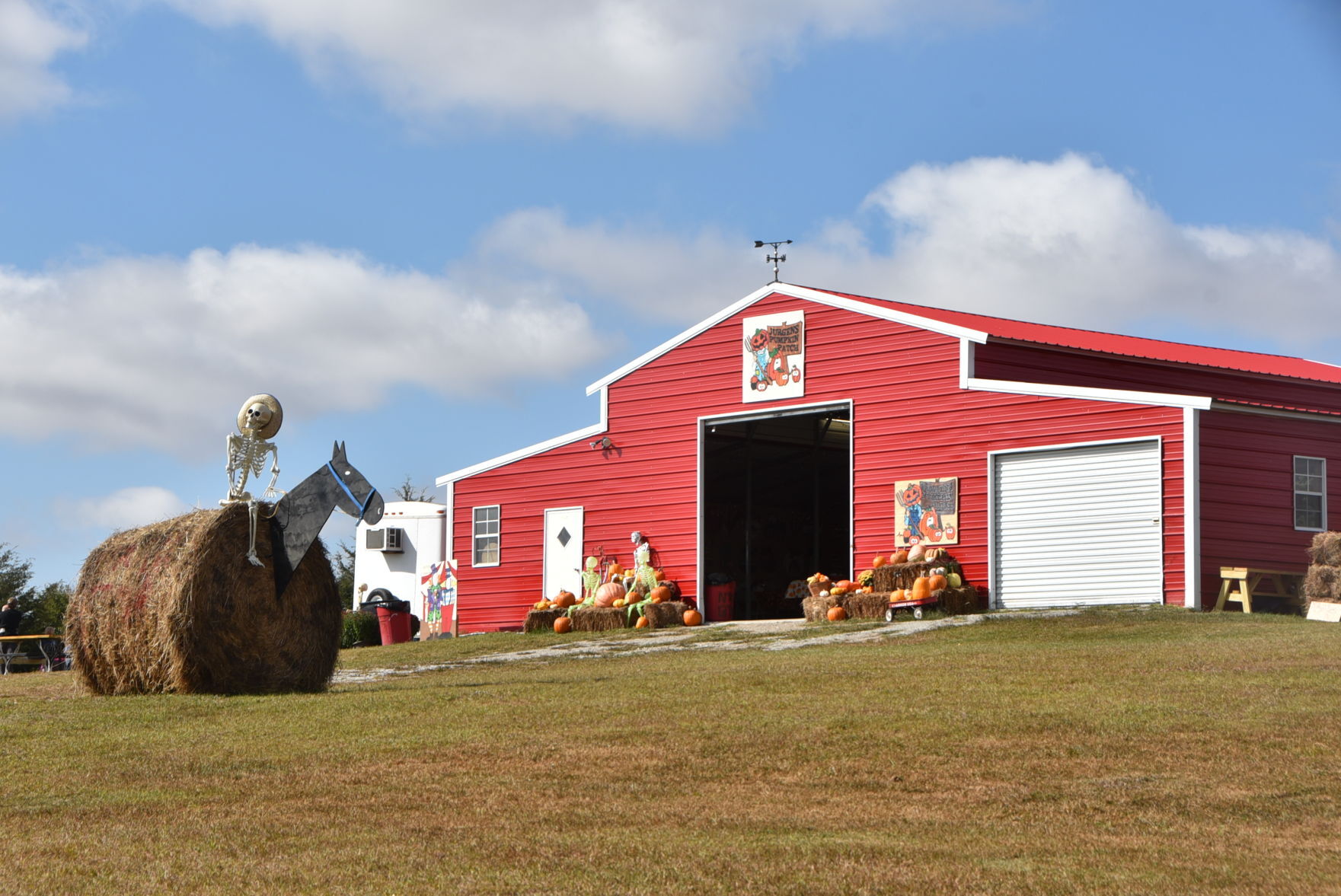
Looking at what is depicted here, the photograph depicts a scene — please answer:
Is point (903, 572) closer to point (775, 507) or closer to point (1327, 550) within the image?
point (1327, 550)

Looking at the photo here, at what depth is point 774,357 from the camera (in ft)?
79.6

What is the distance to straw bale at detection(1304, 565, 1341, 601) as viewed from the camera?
18109 millimetres

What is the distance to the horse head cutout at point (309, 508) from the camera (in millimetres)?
13297

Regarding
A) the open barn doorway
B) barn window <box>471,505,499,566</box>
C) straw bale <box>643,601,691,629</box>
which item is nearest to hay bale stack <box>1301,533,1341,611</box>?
straw bale <box>643,601,691,629</box>

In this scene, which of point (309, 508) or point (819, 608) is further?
point (819, 608)

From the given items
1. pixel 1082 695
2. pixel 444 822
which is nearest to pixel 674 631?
pixel 1082 695

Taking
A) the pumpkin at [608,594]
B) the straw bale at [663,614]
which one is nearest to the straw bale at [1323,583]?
the straw bale at [663,614]

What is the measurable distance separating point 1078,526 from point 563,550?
9815 millimetres

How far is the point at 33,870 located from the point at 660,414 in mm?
19845

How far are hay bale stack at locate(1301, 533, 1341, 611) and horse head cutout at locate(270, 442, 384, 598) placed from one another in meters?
11.8

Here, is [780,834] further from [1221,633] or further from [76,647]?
[1221,633]

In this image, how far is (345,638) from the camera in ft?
104

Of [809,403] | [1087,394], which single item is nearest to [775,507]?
[809,403]

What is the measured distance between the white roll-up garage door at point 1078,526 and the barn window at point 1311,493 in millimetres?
2492
